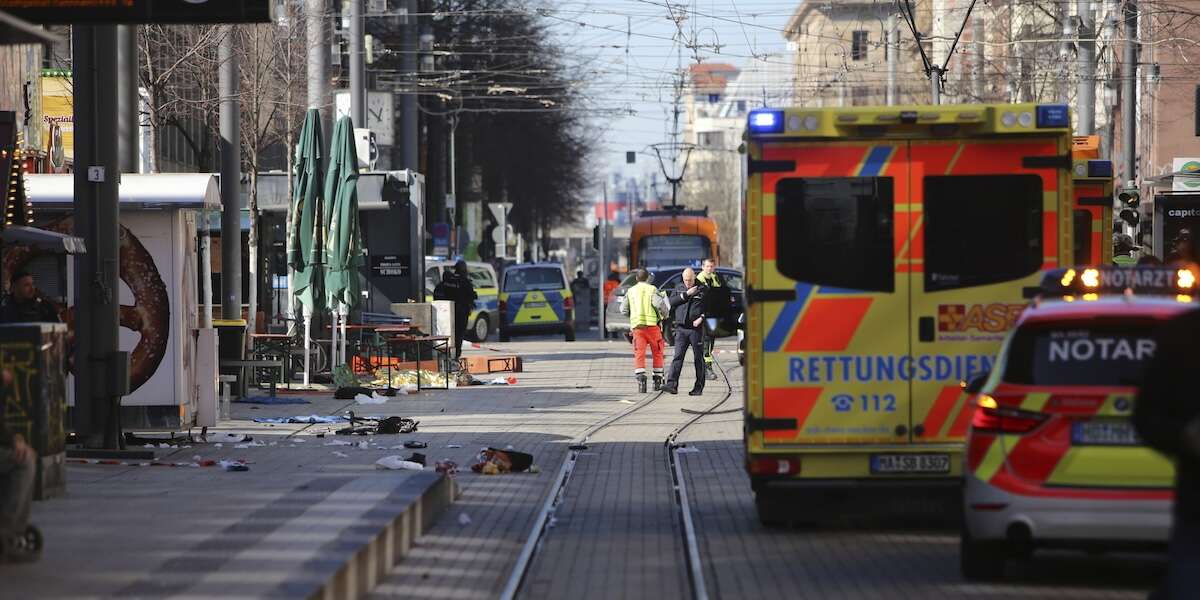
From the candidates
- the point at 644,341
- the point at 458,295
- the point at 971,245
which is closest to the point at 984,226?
the point at 971,245

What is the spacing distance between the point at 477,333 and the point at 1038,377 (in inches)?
1452

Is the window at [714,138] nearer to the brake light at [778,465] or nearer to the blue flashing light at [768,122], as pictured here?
the blue flashing light at [768,122]

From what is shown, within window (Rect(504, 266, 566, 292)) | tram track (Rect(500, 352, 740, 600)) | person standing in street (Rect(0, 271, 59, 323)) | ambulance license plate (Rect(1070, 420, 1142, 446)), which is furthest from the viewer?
window (Rect(504, 266, 566, 292))

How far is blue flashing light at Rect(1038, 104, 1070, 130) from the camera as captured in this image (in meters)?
12.4

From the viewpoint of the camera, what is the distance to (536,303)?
4722 centimetres

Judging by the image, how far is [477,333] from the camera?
4638cm

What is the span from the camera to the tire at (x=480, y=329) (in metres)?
46.4

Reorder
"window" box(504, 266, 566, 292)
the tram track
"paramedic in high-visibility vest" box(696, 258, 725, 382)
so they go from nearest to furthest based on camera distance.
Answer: the tram track, "paramedic in high-visibility vest" box(696, 258, 725, 382), "window" box(504, 266, 566, 292)

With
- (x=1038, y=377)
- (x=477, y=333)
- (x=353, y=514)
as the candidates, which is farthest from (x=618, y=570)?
(x=477, y=333)

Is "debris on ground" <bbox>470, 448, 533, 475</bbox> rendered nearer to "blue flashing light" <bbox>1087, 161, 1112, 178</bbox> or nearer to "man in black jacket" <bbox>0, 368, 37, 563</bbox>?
"man in black jacket" <bbox>0, 368, 37, 563</bbox>

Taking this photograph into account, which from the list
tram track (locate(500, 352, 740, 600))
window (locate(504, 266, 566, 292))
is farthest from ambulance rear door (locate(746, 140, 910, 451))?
window (locate(504, 266, 566, 292))

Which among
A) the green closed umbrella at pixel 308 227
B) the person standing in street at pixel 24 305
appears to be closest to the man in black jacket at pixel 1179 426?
the person standing in street at pixel 24 305

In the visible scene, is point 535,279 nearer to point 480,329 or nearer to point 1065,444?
point 480,329

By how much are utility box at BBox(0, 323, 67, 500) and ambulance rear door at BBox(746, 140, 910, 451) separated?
4563 mm
